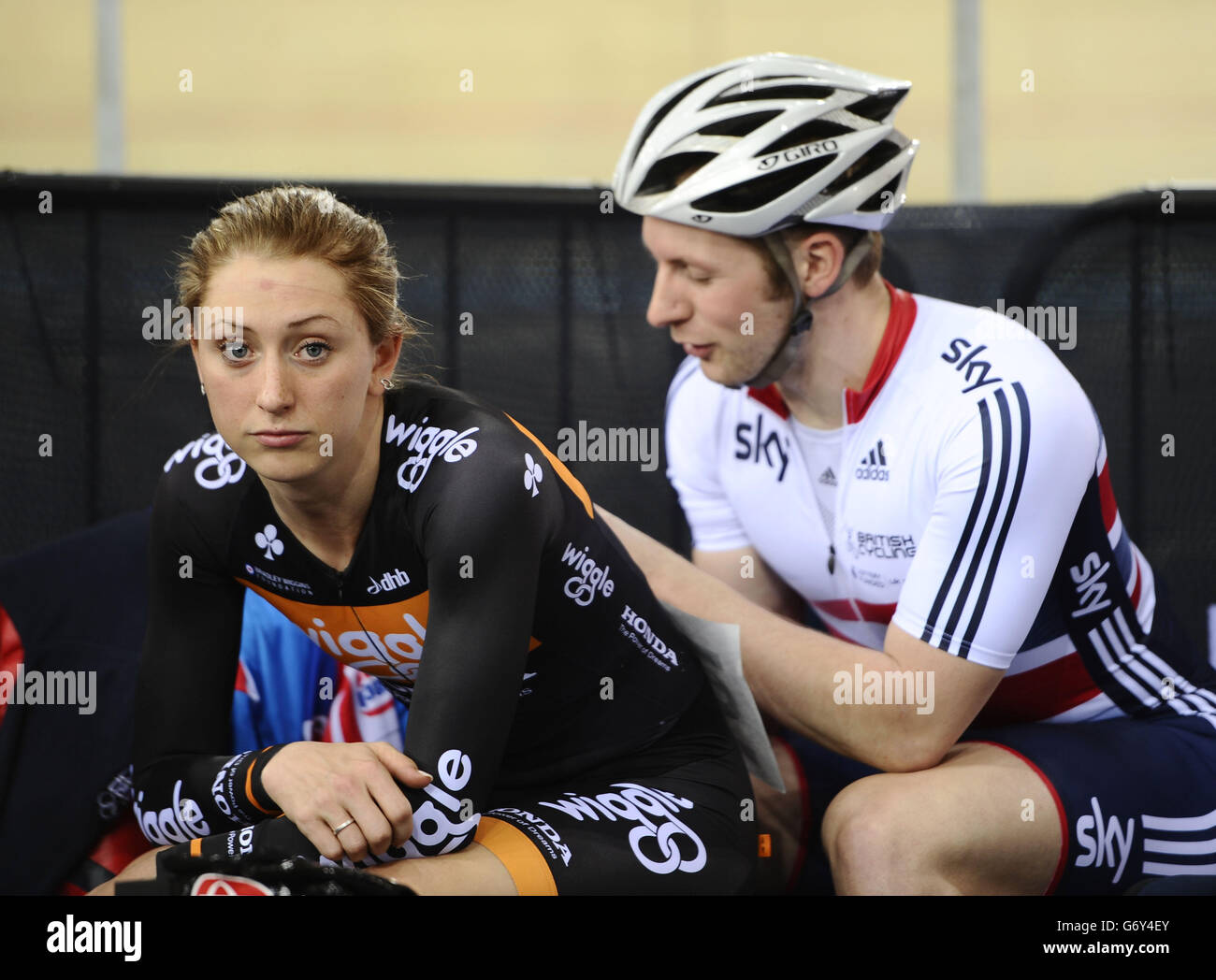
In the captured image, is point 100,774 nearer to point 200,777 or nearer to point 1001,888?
point 200,777

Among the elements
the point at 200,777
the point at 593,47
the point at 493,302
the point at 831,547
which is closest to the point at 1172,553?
the point at 831,547

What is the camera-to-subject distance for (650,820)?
148cm

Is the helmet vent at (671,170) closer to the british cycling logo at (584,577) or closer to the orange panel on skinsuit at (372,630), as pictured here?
the british cycling logo at (584,577)

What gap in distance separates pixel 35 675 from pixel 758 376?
1351 mm

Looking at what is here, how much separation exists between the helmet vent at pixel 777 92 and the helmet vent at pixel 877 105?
0.17 feet

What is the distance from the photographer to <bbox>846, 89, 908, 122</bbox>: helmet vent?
1.96 metres

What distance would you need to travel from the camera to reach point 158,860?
1.26 meters

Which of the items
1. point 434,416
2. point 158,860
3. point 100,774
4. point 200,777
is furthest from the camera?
point 100,774

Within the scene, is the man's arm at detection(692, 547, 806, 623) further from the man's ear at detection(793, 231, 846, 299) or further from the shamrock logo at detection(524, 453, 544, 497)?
the shamrock logo at detection(524, 453, 544, 497)

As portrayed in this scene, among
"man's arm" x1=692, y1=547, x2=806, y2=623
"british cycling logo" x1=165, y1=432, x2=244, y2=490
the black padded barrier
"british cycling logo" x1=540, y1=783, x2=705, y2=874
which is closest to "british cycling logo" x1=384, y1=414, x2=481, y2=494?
"british cycling logo" x1=165, y1=432, x2=244, y2=490

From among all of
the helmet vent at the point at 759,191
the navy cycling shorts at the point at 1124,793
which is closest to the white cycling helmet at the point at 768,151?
the helmet vent at the point at 759,191

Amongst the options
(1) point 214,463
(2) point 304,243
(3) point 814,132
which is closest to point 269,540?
(1) point 214,463

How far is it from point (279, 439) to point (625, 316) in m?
1.36

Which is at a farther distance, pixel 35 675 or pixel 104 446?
pixel 104 446
